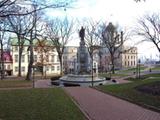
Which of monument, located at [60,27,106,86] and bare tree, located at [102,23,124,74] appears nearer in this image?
monument, located at [60,27,106,86]

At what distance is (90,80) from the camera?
114 ft

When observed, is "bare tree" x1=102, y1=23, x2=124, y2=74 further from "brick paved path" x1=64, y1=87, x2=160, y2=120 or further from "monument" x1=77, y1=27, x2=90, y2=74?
"brick paved path" x1=64, y1=87, x2=160, y2=120

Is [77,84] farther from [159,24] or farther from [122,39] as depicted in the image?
[122,39]

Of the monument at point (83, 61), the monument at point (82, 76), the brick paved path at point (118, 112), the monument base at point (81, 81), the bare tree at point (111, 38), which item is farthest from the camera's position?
the bare tree at point (111, 38)

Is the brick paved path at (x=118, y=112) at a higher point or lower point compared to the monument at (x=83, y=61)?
lower

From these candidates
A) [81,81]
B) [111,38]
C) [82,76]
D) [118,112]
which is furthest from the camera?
[111,38]

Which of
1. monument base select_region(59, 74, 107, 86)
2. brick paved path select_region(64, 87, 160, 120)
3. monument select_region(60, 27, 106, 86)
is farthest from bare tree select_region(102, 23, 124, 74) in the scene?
brick paved path select_region(64, 87, 160, 120)

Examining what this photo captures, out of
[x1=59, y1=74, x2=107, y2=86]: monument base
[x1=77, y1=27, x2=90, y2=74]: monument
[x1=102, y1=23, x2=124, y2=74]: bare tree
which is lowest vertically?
[x1=59, y1=74, x2=107, y2=86]: monument base

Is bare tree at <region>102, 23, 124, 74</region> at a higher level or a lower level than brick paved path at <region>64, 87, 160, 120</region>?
higher

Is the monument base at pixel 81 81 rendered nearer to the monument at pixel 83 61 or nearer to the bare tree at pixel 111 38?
the monument at pixel 83 61

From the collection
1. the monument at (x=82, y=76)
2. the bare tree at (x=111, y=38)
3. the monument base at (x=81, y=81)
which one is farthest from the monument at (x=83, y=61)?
the bare tree at (x=111, y=38)

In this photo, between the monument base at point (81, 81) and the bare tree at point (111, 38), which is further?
the bare tree at point (111, 38)

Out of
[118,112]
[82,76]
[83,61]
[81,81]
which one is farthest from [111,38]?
[118,112]

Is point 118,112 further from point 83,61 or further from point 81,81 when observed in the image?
point 83,61
